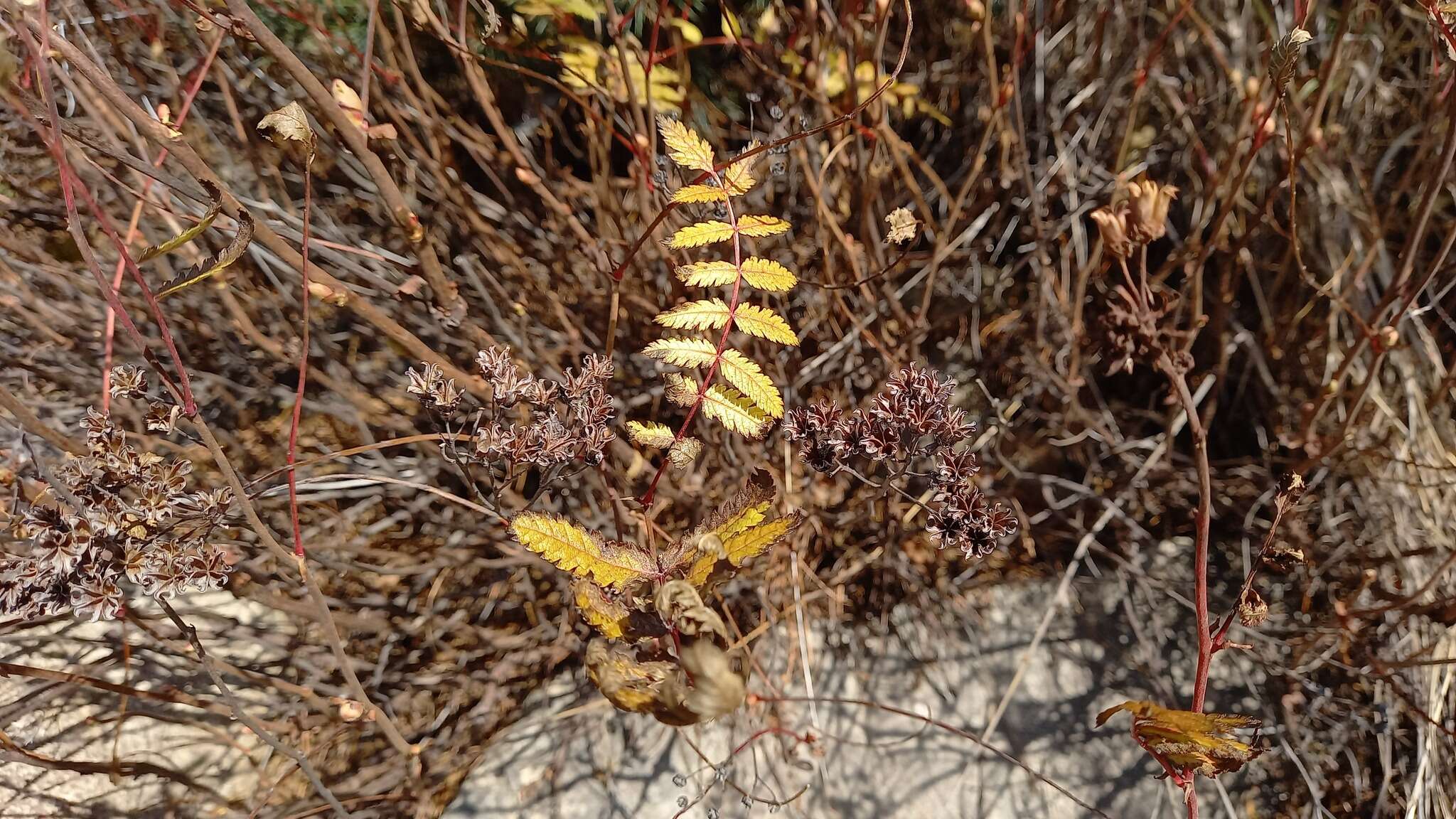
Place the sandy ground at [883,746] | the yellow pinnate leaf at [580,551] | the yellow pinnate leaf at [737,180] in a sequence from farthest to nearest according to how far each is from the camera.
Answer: the sandy ground at [883,746] → the yellow pinnate leaf at [737,180] → the yellow pinnate leaf at [580,551]

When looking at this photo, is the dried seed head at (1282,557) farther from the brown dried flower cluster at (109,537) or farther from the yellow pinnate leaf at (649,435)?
the brown dried flower cluster at (109,537)

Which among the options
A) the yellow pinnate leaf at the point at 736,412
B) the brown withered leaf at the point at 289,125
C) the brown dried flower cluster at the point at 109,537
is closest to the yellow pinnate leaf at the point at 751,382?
the yellow pinnate leaf at the point at 736,412

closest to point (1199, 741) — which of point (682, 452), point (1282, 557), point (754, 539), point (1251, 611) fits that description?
A: point (1251, 611)

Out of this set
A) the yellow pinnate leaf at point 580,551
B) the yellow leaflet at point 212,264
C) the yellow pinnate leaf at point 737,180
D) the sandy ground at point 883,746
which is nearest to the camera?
the yellow leaflet at point 212,264

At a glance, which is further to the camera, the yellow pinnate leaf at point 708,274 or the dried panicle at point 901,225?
the dried panicle at point 901,225

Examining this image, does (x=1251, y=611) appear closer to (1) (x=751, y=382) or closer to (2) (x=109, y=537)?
(1) (x=751, y=382)

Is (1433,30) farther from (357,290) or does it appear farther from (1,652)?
(1,652)
